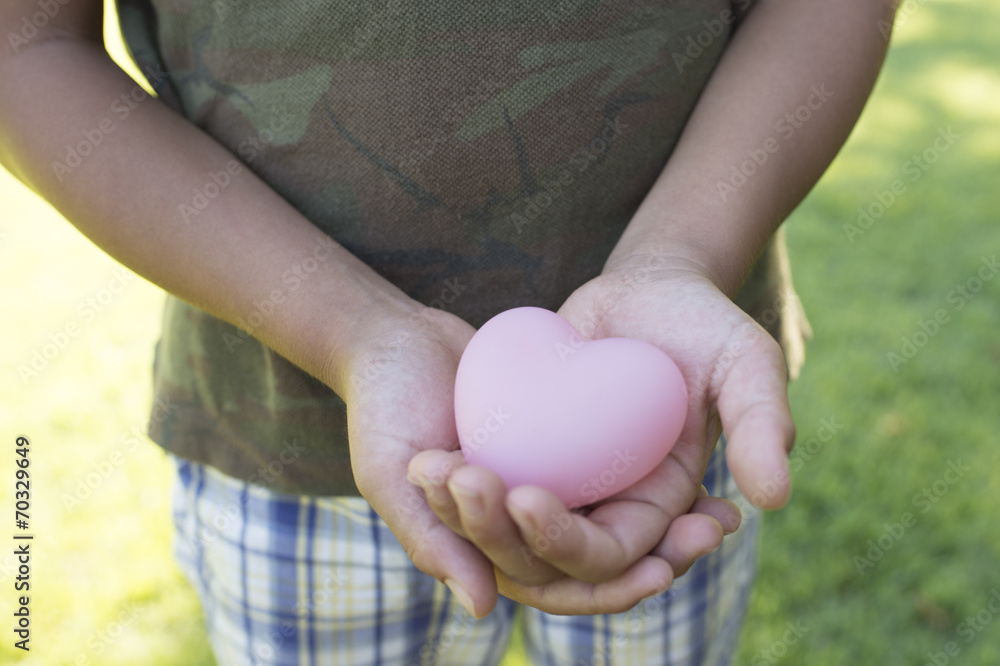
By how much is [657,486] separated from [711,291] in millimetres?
289

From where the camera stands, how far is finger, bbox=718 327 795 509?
0.90 metres

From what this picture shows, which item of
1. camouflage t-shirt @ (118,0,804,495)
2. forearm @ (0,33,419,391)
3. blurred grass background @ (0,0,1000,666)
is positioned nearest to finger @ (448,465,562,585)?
forearm @ (0,33,419,391)

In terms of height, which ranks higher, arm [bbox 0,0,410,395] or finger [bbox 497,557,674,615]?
arm [bbox 0,0,410,395]

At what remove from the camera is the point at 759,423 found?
93 cm

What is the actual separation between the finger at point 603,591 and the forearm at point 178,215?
0.45m

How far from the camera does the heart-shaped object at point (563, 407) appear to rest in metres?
1.16

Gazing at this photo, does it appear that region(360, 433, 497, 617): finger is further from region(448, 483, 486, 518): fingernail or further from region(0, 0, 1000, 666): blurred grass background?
region(0, 0, 1000, 666): blurred grass background

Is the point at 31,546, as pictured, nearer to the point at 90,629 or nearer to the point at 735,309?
the point at 90,629

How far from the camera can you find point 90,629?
7.70 ft

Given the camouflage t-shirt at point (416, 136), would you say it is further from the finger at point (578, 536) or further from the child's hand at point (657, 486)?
the finger at point (578, 536)

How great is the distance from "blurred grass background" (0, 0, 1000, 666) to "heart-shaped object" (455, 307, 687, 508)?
1.48 metres

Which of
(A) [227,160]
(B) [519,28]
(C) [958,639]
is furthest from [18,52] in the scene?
(C) [958,639]

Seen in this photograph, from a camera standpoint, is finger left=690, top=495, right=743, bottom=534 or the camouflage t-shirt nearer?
finger left=690, top=495, right=743, bottom=534

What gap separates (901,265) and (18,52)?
143 inches
